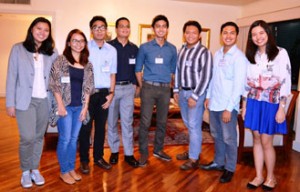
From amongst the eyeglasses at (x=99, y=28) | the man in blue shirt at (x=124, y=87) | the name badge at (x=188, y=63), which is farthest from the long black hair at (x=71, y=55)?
the name badge at (x=188, y=63)

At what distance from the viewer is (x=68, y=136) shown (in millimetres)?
2762

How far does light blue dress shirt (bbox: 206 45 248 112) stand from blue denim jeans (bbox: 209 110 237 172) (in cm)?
11

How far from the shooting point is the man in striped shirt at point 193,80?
10.2 feet

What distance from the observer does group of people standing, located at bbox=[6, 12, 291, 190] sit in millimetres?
2605

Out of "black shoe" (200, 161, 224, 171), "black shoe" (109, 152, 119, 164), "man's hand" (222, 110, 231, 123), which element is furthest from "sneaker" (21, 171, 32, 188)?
"man's hand" (222, 110, 231, 123)

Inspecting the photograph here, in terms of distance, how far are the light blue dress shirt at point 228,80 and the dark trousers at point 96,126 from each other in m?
1.19

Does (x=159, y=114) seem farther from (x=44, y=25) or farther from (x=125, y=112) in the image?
(x=44, y=25)

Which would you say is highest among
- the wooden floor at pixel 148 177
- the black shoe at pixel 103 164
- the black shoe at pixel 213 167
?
the black shoe at pixel 103 164

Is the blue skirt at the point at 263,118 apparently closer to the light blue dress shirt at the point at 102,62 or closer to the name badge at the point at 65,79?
the light blue dress shirt at the point at 102,62

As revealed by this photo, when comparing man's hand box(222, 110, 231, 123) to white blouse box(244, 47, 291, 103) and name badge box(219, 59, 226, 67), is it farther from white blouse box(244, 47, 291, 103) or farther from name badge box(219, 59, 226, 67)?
name badge box(219, 59, 226, 67)

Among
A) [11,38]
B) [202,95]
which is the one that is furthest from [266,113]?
[11,38]

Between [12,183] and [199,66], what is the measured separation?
2.29m

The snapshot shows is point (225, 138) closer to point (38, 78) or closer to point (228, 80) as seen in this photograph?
point (228, 80)

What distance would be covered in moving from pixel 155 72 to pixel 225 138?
1.08 metres
